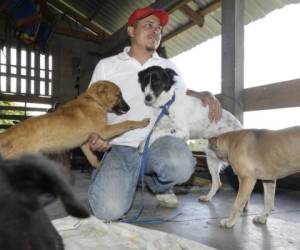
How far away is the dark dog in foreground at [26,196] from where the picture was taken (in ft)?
2.16

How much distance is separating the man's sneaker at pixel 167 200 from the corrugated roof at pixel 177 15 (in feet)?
12.0

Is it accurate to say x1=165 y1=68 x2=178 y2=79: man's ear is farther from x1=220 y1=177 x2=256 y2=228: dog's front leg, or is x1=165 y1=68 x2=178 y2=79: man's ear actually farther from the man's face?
x1=220 y1=177 x2=256 y2=228: dog's front leg

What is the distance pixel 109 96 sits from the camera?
11.2ft

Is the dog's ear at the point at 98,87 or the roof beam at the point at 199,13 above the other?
the roof beam at the point at 199,13

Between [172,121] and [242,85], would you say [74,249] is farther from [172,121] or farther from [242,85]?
[242,85]

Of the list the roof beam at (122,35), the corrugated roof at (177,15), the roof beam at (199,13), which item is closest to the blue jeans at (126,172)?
the roof beam at (122,35)

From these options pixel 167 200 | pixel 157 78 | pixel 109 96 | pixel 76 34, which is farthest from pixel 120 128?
pixel 76 34

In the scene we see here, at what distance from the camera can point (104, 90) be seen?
135 inches

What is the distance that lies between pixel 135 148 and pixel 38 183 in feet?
8.84

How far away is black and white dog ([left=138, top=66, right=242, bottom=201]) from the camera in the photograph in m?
3.61

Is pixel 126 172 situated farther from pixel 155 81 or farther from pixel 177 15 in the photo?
pixel 177 15

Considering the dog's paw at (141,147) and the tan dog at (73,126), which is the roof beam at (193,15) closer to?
the tan dog at (73,126)

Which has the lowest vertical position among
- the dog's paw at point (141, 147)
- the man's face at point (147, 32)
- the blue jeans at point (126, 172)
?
the blue jeans at point (126, 172)

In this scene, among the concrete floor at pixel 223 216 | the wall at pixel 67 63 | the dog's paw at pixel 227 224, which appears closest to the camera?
the concrete floor at pixel 223 216
